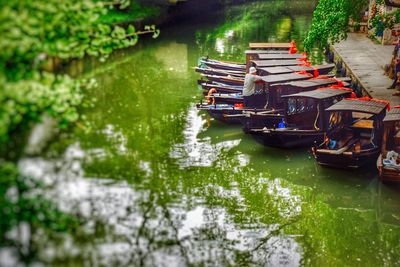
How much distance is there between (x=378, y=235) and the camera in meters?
11.5

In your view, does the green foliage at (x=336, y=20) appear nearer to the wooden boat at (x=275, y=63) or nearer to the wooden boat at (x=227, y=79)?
the wooden boat at (x=275, y=63)

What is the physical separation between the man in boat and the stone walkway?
13.3ft

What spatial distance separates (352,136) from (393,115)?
5.90 feet

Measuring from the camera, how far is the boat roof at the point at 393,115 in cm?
1293

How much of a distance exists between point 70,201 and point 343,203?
6313mm

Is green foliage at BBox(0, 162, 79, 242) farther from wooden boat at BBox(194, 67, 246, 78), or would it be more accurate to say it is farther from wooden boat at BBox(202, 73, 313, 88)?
wooden boat at BBox(194, 67, 246, 78)

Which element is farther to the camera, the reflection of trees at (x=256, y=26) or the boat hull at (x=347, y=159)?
the reflection of trees at (x=256, y=26)

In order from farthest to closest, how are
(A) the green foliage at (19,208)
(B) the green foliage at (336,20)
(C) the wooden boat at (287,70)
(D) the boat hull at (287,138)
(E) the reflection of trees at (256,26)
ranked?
1. (E) the reflection of trees at (256,26)
2. (C) the wooden boat at (287,70)
3. (B) the green foliage at (336,20)
4. (D) the boat hull at (287,138)
5. (A) the green foliage at (19,208)

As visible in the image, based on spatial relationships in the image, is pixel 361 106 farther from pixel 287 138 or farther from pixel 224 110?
pixel 224 110

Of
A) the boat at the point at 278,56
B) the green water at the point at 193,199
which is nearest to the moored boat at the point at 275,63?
the boat at the point at 278,56

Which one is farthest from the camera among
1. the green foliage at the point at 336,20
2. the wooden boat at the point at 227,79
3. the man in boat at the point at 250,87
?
the wooden boat at the point at 227,79

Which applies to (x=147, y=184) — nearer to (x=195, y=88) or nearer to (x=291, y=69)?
(x=291, y=69)

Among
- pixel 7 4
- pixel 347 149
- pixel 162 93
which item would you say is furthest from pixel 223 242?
pixel 162 93

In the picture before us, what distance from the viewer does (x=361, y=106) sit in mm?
14148
